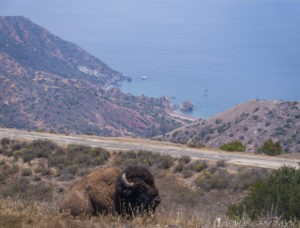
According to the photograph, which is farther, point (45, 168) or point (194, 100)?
point (194, 100)

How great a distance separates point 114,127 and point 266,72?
136 meters

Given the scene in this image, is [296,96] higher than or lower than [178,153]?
higher

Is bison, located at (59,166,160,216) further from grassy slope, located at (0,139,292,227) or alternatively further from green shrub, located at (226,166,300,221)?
grassy slope, located at (0,139,292,227)

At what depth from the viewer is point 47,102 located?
85375mm

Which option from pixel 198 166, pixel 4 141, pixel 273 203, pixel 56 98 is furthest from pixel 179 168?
pixel 56 98

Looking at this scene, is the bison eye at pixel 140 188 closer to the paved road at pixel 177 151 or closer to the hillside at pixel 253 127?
the paved road at pixel 177 151

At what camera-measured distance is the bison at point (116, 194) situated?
6.55m

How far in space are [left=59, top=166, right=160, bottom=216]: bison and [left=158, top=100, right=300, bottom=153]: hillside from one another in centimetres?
3787

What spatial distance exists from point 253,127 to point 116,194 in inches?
2006

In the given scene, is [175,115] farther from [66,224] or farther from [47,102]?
[66,224]

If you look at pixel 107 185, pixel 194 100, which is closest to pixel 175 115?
pixel 194 100

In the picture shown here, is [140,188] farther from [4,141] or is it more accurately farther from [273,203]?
[4,141]

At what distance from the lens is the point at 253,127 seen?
5403 centimetres

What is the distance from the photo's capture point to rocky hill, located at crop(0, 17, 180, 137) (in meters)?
77.4
